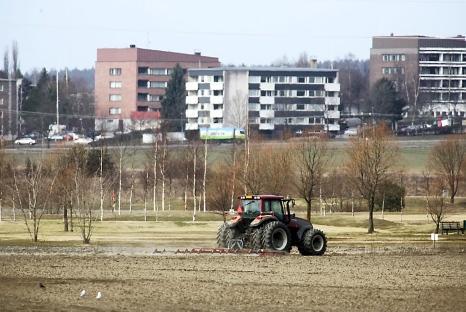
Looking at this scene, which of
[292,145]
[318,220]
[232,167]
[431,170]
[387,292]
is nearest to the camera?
[387,292]

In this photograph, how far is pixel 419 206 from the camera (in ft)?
333

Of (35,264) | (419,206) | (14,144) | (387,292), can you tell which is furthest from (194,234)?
(14,144)

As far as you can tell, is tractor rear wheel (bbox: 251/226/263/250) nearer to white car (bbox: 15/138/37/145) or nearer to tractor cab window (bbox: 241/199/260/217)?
tractor cab window (bbox: 241/199/260/217)

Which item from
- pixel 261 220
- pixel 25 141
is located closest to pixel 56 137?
pixel 25 141

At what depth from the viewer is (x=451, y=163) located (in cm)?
10775

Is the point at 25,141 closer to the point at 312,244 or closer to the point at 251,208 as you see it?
the point at 251,208

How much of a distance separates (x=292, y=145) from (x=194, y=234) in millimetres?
42489

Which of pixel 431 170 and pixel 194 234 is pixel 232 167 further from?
pixel 194 234

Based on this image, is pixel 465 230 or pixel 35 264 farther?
pixel 465 230

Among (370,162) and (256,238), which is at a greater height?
(370,162)

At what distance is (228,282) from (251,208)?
Answer: 1383 centimetres

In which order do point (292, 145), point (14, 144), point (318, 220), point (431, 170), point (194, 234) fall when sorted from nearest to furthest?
point (194, 234) < point (318, 220) < point (292, 145) < point (431, 170) < point (14, 144)

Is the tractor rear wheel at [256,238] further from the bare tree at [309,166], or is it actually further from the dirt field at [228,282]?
the bare tree at [309,166]

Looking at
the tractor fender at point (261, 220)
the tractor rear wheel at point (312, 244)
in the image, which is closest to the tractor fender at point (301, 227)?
the tractor rear wheel at point (312, 244)
